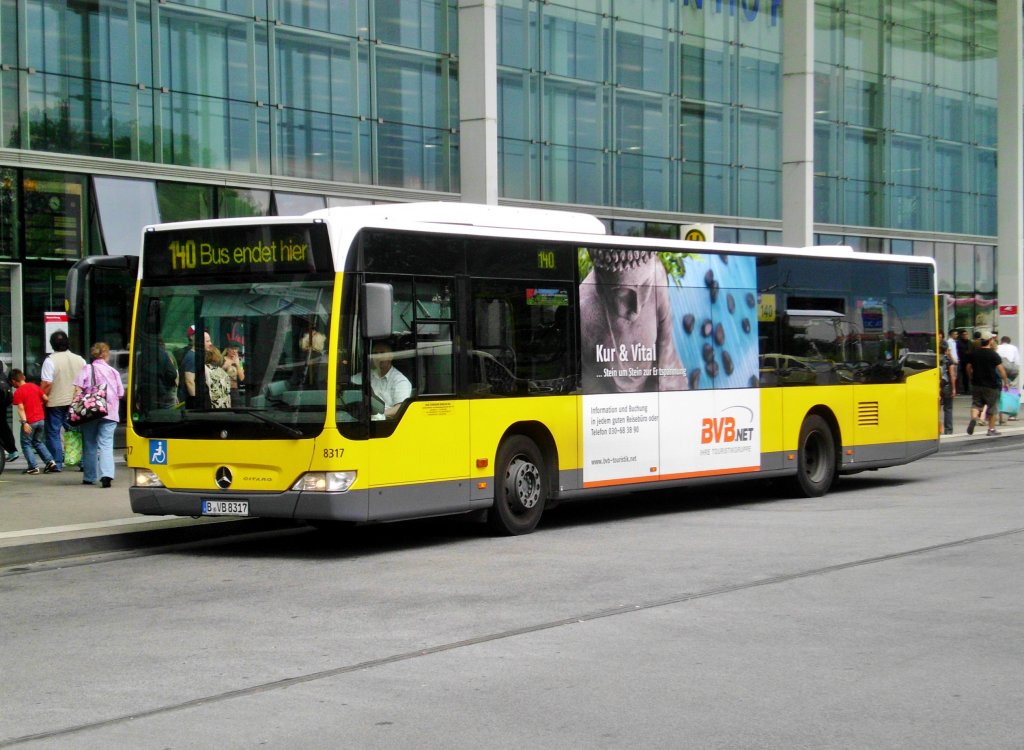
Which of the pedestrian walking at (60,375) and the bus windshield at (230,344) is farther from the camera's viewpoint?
the pedestrian walking at (60,375)

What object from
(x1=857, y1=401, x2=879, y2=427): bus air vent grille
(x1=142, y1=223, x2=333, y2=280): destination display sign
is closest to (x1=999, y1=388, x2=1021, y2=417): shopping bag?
(x1=857, y1=401, x2=879, y2=427): bus air vent grille

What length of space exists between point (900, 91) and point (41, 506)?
32.3 m

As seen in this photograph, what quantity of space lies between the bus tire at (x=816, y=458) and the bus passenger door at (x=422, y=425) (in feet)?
19.3

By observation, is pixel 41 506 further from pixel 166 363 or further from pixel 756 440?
pixel 756 440

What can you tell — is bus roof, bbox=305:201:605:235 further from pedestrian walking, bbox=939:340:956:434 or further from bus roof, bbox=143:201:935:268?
pedestrian walking, bbox=939:340:956:434

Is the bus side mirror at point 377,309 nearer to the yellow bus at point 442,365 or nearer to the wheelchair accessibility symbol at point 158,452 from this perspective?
the yellow bus at point 442,365

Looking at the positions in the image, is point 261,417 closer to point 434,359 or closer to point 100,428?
point 434,359

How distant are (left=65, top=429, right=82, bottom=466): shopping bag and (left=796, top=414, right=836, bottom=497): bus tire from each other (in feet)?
31.4

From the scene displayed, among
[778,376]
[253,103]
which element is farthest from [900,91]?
[778,376]

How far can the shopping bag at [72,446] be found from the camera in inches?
777

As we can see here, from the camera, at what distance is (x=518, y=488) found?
13742 millimetres

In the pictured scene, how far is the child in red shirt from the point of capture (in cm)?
1973

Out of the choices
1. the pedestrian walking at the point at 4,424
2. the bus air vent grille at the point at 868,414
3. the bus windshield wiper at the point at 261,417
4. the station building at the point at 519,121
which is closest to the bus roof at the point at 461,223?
the bus windshield wiper at the point at 261,417

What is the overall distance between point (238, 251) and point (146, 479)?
7.10 ft
